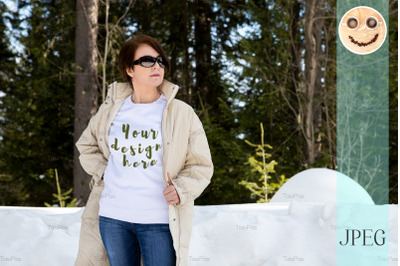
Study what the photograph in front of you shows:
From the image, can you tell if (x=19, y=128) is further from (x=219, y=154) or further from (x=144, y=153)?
(x=144, y=153)

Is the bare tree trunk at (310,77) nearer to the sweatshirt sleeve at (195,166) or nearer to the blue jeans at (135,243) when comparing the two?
the sweatshirt sleeve at (195,166)

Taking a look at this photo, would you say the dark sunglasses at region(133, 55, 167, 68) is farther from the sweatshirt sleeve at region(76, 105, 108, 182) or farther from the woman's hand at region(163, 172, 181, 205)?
the woman's hand at region(163, 172, 181, 205)

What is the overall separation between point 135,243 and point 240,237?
8.76ft

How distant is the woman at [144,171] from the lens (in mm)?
2207

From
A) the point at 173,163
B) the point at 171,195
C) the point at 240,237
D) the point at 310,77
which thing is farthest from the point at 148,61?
the point at 310,77

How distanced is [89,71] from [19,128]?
12.4ft

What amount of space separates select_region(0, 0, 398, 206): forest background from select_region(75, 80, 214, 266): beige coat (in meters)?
7.46

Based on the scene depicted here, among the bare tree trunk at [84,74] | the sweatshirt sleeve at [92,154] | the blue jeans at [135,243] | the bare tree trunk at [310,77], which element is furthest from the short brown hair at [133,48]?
the bare tree trunk at [310,77]

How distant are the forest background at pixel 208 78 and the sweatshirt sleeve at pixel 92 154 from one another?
736cm

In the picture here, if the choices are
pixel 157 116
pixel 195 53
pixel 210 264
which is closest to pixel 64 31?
pixel 195 53

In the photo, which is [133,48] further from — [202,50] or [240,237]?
[202,50]

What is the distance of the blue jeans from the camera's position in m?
2.20

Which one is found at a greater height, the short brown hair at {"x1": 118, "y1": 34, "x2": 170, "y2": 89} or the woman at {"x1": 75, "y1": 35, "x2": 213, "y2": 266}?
the short brown hair at {"x1": 118, "y1": 34, "x2": 170, "y2": 89}

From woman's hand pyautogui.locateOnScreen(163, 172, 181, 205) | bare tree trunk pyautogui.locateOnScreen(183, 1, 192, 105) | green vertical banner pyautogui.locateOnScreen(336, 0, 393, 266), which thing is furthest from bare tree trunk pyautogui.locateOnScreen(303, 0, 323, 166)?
woman's hand pyautogui.locateOnScreen(163, 172, 181, 205)
